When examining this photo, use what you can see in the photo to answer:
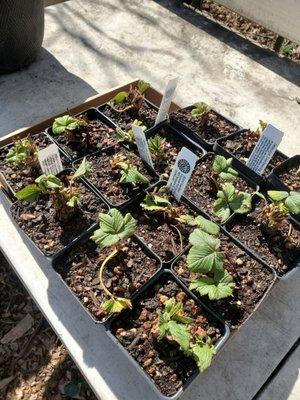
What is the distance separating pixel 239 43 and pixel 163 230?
66.1 inches

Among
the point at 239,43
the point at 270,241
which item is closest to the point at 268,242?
the point at 270,241

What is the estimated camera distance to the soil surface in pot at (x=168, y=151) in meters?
1.49

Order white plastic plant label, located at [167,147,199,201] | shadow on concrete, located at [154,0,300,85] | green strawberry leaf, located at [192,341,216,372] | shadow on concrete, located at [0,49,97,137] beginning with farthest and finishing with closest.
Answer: shadow on concrete, located at [154,0,300,85] < shadow on concrete, located at [0,49,97,137] < white plastic plant label, located at [167,147,199,201] < green strawberry leaf, located at [192,341,216,372]

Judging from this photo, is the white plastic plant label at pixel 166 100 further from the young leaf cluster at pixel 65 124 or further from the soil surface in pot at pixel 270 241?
the soil surface in pot at pixel 270 241

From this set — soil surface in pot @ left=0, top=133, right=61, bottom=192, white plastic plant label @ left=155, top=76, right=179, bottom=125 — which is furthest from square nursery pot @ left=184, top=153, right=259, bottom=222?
soil surface in pot @ left=0, top=133, right=61, bottom=192

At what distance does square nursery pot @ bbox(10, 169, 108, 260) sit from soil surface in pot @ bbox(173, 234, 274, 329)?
0.34m

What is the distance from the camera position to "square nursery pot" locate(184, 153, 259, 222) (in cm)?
139

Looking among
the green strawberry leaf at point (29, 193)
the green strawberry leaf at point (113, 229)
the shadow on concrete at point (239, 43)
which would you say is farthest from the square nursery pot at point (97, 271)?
the shadow on concrete at point (239, 43)

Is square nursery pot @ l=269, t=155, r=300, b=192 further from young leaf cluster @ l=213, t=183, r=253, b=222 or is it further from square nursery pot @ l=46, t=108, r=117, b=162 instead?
square nursery pot @ l=46, t=108, r=117, b=162

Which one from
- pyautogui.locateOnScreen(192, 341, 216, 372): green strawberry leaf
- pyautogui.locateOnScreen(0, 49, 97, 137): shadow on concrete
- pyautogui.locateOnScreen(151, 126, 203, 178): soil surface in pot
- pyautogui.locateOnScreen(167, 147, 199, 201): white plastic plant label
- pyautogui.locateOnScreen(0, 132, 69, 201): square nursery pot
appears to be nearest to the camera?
pyautogui.locateOnScreen(192, 341, 216, 372): green strawberry leaf

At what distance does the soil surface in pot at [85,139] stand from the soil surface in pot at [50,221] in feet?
0.82

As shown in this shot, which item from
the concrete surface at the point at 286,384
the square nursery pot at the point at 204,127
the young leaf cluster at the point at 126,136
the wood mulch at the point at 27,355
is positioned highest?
the square nursery pot at the point at 204,127

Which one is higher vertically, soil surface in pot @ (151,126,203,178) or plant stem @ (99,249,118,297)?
soil surface in pot @ (151,126,203,178)

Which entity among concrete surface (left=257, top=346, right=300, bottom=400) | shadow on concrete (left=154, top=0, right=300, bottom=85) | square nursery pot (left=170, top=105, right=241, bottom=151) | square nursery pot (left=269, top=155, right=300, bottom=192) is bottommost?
concrete surface (left=257, top=346, right=300, bottom=400)
